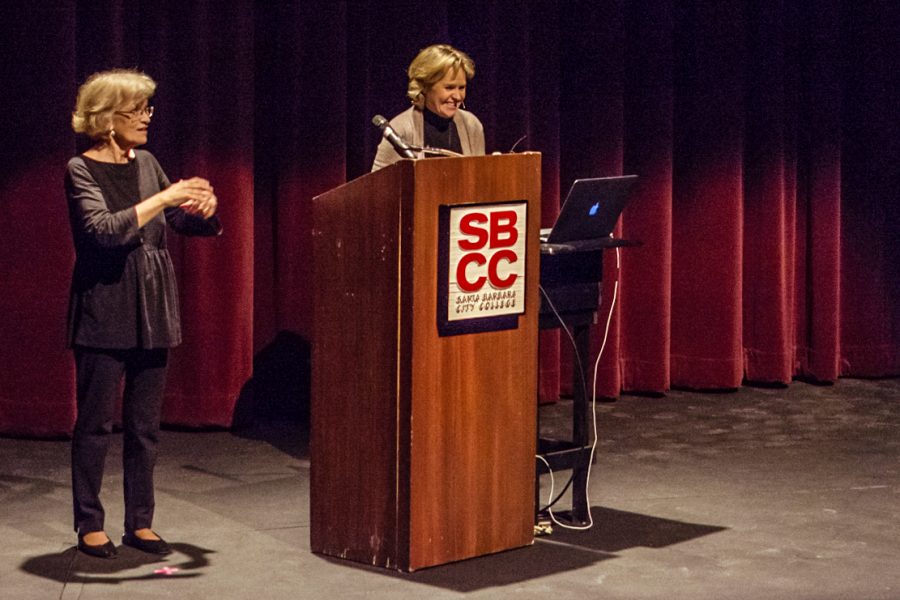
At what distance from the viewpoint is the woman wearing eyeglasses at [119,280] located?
3.65 metres

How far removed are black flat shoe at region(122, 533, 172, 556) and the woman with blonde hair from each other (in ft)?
3.92

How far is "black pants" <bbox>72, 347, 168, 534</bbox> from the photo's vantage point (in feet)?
12.1

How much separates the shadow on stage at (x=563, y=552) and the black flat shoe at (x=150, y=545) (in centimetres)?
42

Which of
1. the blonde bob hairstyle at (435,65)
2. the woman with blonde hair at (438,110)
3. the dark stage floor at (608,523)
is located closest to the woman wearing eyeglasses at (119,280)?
the dark stage floor at (608,523)

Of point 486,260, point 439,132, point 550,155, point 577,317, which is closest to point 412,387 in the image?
point 486,260

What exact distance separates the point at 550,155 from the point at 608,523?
2145 millimetres

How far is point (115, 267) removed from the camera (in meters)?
3.68

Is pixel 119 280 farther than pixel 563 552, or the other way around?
pixel 563 552

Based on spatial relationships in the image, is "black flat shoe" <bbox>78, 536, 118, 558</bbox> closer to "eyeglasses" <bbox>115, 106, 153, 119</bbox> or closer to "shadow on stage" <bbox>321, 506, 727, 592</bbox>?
"shadow on stage" <bbox>321, 506, 727, 592</bbox>

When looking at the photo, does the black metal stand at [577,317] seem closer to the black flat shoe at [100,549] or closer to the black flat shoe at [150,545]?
the black flat shoe at [150,545]

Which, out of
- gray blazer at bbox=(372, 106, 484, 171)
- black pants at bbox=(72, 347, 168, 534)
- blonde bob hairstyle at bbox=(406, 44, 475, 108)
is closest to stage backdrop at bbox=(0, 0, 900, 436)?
gray blazer at bbox=(372, 106, 484, 171)

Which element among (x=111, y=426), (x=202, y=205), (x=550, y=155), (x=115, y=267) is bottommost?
(x=111, y=426)

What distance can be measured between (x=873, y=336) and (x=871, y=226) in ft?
1.64

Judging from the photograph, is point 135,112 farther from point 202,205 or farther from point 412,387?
point 412,387
